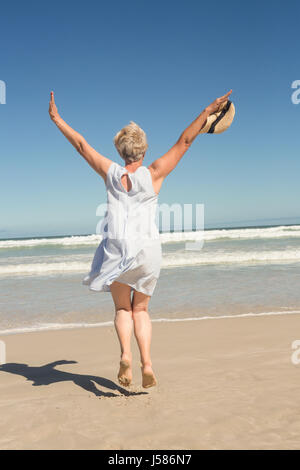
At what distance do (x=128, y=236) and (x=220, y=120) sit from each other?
115cm

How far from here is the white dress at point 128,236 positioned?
117 inches

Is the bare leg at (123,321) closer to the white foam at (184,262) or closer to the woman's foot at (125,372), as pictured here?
the woman's foot at (125,372)

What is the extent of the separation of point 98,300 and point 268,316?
3469mm

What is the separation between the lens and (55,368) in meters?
4.43

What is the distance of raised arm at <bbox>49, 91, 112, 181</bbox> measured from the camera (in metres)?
3.04

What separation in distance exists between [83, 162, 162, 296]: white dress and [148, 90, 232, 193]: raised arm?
0.08m

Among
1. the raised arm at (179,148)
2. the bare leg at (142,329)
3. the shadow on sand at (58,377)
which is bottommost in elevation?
the shadow on sand at (58,377)

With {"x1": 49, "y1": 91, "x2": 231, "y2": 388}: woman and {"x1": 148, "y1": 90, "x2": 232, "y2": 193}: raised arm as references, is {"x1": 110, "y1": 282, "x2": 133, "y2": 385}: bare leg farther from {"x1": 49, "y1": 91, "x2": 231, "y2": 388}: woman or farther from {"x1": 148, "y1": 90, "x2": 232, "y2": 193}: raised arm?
{"x1": 148, "y1": 90, "x2": 232, "y2": 193}: raised arm

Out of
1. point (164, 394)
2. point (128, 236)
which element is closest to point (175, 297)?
point (164, 394)

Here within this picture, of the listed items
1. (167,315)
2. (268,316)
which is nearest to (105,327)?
(167,315)

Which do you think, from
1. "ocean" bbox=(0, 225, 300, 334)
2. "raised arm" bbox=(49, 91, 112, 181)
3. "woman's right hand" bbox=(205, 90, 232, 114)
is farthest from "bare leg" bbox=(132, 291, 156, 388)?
"ocean" bbox=(0, 225, 300, 334)

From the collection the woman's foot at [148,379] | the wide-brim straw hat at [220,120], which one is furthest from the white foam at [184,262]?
the wide-brim straw hat at [220,120]

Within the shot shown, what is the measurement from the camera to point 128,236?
2.99 metres
